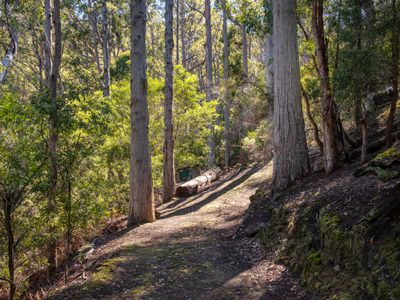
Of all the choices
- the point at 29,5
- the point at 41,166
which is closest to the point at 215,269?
the point at 41,166

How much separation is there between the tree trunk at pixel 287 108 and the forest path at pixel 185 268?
5.97 ft

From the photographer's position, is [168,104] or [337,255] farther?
[168,104]

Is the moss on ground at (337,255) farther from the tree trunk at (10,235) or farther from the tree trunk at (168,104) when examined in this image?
the tree trunk at (168,104)

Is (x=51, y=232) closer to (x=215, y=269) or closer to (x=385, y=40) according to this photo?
(x=215, y=269)

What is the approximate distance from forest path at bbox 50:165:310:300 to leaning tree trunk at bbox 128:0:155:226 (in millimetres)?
749

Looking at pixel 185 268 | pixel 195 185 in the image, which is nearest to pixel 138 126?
pixel 185 268

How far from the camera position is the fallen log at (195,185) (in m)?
15.8

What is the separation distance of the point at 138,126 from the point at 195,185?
23.5ft

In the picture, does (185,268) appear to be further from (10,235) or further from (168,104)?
(168,104)

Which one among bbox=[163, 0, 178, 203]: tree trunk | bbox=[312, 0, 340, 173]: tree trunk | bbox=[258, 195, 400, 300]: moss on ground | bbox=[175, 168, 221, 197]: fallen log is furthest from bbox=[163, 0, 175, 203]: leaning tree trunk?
bbox=[258, 195, 400, 300]: moss on ground

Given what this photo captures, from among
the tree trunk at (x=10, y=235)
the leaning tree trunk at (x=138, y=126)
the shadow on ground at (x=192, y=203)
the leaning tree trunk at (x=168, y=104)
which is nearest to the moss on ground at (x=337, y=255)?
the leaning tree trunk at (x=138, y=126)

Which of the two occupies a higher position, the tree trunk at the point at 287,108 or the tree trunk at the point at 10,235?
the tree trunk at the point at 287,108

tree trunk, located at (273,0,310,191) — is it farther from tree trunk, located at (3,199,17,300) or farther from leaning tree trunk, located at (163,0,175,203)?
leaning tree trunk, located at (163,0,175,203)

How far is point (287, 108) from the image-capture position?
8797mm
